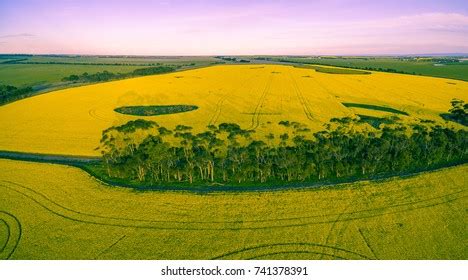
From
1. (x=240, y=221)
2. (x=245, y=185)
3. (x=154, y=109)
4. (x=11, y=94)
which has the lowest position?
(x=240, y=221)

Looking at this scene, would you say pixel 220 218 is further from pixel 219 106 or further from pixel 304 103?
pixel 304 103

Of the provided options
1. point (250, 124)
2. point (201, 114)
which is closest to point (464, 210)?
point (250, 124)

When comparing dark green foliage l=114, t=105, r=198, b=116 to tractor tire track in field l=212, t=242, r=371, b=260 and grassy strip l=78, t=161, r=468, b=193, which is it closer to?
grassy strip l=78, t=161, r=468, b=193

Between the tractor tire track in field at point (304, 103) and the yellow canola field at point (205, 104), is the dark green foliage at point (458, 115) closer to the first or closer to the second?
the yellow canola field at point (205, 104)

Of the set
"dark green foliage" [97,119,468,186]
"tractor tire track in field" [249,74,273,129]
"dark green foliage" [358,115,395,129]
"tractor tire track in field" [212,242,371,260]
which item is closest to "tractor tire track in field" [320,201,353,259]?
"tractor tire track in field" [212,242,371,260]

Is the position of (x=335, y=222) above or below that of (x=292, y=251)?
above

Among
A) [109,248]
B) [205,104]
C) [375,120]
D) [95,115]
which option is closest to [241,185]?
[109,248]

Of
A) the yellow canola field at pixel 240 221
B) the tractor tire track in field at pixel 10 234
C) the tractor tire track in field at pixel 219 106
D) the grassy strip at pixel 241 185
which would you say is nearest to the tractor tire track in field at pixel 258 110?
the tractor tire track in field at pixel 219 106
